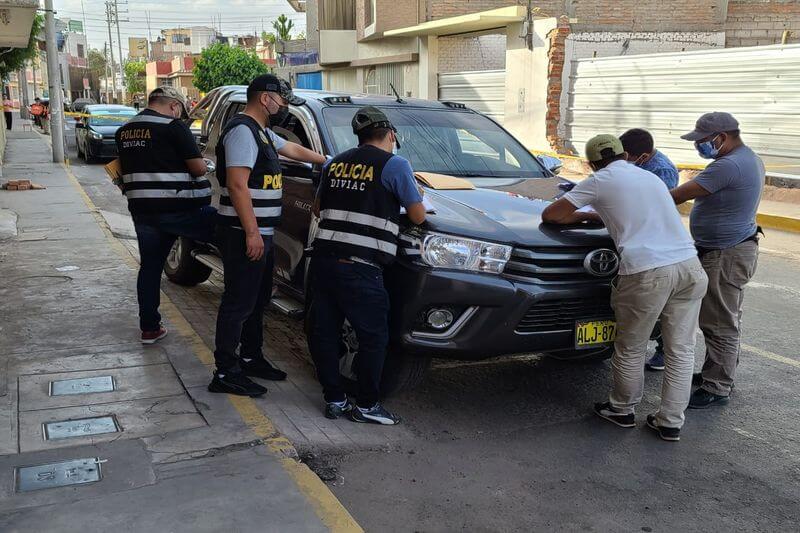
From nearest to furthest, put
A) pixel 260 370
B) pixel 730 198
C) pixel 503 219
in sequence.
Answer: pixel 503 219 < pixel 730 198 < pixel 260 370

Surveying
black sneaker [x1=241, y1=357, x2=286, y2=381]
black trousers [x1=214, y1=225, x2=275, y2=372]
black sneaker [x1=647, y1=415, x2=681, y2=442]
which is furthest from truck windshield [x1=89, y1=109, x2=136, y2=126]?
black sneaker [x1=647, y1=415, x2=681, y2=442]

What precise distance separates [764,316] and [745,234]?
249 centimetres

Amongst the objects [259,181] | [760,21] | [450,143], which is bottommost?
[259,181]

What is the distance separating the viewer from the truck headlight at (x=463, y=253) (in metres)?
4.09

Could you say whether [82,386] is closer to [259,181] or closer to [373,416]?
[259,181]

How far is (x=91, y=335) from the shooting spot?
5.74 meters

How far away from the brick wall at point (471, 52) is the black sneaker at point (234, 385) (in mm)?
21627

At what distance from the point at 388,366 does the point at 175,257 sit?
3.75 metres

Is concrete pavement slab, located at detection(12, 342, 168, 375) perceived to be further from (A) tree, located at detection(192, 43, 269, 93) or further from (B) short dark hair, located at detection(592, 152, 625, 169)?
(A) tree, located at detection(192, 43, 269, 93)

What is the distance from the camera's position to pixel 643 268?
161 inches

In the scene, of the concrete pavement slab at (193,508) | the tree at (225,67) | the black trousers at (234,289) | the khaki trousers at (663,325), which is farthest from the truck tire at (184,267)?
the tree at (225,67)

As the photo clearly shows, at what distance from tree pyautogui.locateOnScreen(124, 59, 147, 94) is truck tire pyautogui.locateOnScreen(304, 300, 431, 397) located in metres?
101

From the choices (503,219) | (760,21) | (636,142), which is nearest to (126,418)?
(503,219)

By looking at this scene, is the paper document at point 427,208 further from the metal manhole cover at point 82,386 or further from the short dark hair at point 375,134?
the metal manhole cover at point 82,386
